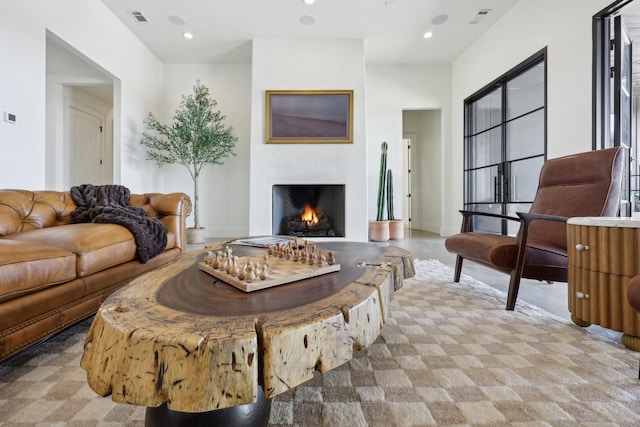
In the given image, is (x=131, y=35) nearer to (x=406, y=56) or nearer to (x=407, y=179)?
(x=406, y=56)

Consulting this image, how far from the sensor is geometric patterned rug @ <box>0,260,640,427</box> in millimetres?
863

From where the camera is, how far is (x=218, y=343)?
1.68ft

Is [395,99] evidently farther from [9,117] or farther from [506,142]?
[9,117]

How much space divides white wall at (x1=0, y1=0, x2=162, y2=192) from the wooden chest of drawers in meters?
4.16

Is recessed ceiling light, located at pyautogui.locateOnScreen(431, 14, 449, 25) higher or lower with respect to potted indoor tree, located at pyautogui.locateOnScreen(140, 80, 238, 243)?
higher

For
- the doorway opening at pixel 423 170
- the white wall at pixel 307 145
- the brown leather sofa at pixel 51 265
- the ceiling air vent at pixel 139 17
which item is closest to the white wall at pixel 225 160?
the white wall at pixel 307 145

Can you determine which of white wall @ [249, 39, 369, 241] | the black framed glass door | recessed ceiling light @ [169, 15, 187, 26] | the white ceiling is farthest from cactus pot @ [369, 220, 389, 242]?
recessed ceiling light @ [169, 15, 187, 26]

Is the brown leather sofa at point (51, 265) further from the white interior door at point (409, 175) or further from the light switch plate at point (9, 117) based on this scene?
the white interior door at point (409, 175)

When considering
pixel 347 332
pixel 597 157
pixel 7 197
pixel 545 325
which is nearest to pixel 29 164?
pixel 7 197

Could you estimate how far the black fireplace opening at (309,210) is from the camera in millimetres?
4348

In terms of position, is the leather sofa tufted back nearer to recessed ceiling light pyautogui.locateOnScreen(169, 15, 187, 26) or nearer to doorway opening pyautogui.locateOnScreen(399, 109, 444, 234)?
recessed ceiling light pyautogui.locateOnScreen(169, 15, 187, 26)

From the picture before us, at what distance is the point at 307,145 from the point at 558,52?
9.85ft

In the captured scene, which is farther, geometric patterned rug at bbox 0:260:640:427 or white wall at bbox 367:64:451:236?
white wall at bbox 367:64:451:236

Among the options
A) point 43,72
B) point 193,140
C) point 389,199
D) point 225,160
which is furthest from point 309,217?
point 43,72
